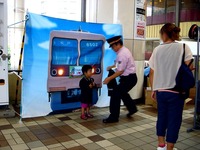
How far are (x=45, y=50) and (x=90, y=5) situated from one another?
1563 mm

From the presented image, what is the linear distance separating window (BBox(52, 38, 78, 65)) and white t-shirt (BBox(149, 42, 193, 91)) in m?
2.11

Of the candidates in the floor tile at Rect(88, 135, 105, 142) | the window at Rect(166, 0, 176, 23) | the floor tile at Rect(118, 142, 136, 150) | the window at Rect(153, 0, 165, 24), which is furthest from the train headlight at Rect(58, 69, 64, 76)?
the window at Rect(153, 0, 165, 24)

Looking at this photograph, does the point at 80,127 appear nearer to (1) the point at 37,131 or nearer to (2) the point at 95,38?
(1) the point at 37,131

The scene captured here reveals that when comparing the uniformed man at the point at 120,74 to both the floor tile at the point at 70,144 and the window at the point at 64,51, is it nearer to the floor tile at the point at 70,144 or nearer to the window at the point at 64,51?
the window at the point at 64,51

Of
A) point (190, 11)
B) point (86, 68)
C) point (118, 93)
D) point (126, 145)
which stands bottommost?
point (126, 145)

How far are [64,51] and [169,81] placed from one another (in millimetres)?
2355

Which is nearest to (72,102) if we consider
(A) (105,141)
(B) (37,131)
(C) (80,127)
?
(C) (80,127)

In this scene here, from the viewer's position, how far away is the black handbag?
2494 mm

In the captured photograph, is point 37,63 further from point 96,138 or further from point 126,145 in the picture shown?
point 126,145

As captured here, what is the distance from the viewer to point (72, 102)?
15.2ft

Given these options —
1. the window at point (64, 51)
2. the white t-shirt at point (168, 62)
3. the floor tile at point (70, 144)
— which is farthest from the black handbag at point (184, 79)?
the window at point (64, 51)

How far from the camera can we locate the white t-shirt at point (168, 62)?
2533mm

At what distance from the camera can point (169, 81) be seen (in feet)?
8.41

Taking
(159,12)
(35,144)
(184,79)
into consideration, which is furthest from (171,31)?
(159,12)
